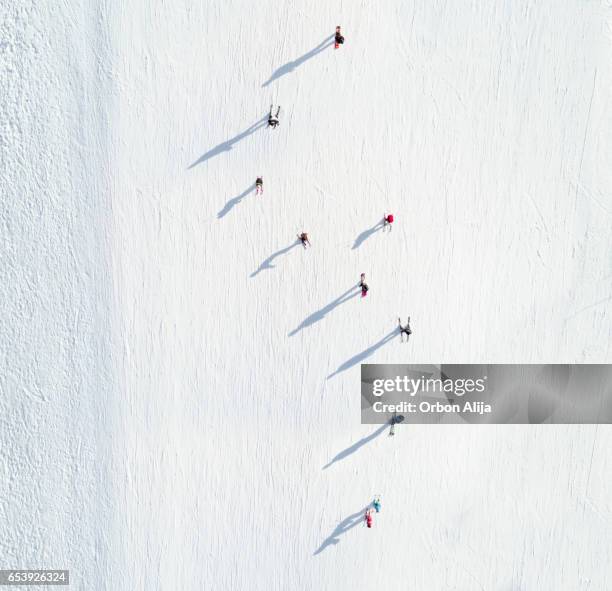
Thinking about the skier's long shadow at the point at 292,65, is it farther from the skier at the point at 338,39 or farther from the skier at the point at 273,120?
the skier at the point at 273,120

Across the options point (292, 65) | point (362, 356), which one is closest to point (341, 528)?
point (362, 356)

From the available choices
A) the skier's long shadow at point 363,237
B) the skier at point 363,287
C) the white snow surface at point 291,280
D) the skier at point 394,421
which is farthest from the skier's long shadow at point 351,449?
the skier's long shadow at point 363,237

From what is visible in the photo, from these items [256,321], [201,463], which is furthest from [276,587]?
[256,321]

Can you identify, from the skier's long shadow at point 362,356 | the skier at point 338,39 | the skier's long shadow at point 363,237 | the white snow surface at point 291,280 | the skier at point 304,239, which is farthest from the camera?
the skier's long shadow at point 362,356

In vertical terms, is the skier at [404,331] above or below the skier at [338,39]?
below

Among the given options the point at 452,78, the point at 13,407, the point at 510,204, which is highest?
the point at 452,78

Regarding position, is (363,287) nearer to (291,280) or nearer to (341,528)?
(291,280)

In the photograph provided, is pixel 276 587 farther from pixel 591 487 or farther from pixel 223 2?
pixel 223 2
